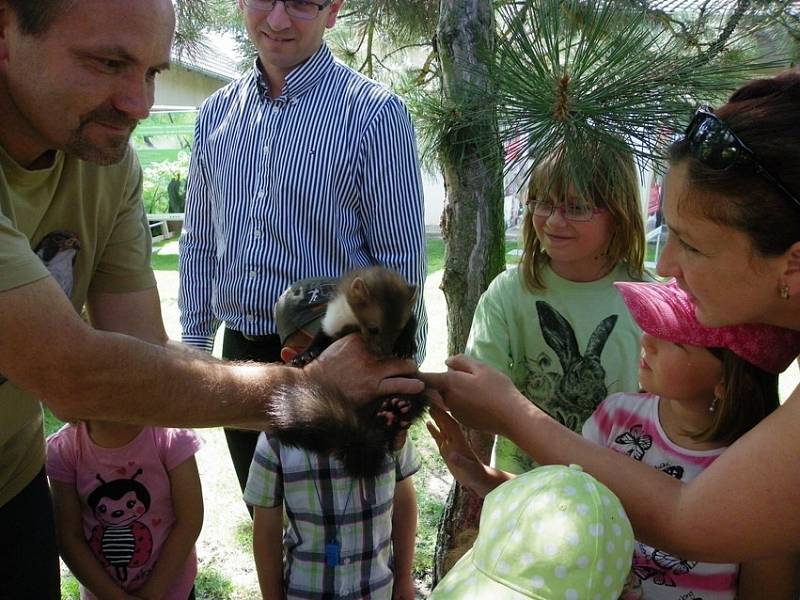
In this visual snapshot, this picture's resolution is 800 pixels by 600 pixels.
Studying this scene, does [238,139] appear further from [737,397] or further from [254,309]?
[737,397]

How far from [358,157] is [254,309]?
743 mm

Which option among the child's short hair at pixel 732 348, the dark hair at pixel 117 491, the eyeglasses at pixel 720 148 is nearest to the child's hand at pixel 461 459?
the child's short hair at pixel 732 348

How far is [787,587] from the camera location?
67.2 inches

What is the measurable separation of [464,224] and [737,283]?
5.60 feet

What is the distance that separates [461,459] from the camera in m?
2.04

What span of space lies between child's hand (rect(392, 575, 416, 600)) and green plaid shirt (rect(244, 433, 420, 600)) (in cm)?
28

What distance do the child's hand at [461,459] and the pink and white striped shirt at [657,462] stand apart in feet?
1.10

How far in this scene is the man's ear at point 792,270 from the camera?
1.36 m

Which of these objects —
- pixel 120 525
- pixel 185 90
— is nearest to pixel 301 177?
pixel 120 525

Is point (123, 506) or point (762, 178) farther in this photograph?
point (123, 506)

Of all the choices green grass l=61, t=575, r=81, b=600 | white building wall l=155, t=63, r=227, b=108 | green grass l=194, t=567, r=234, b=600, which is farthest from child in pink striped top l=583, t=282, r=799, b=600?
white building wall l=155, t=63, r=227, b=108

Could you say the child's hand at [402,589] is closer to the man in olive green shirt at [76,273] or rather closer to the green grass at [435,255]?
the man in olive green shirt at [76,273]

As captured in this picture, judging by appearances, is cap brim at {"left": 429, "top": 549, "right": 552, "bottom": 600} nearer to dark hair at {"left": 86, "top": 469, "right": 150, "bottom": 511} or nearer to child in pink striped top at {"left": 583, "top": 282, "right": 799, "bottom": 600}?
child in pink striped top at {"left": 583, "top": 282, "right": 799, "bottom": 600}

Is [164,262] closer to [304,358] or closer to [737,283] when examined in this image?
[304,358]
